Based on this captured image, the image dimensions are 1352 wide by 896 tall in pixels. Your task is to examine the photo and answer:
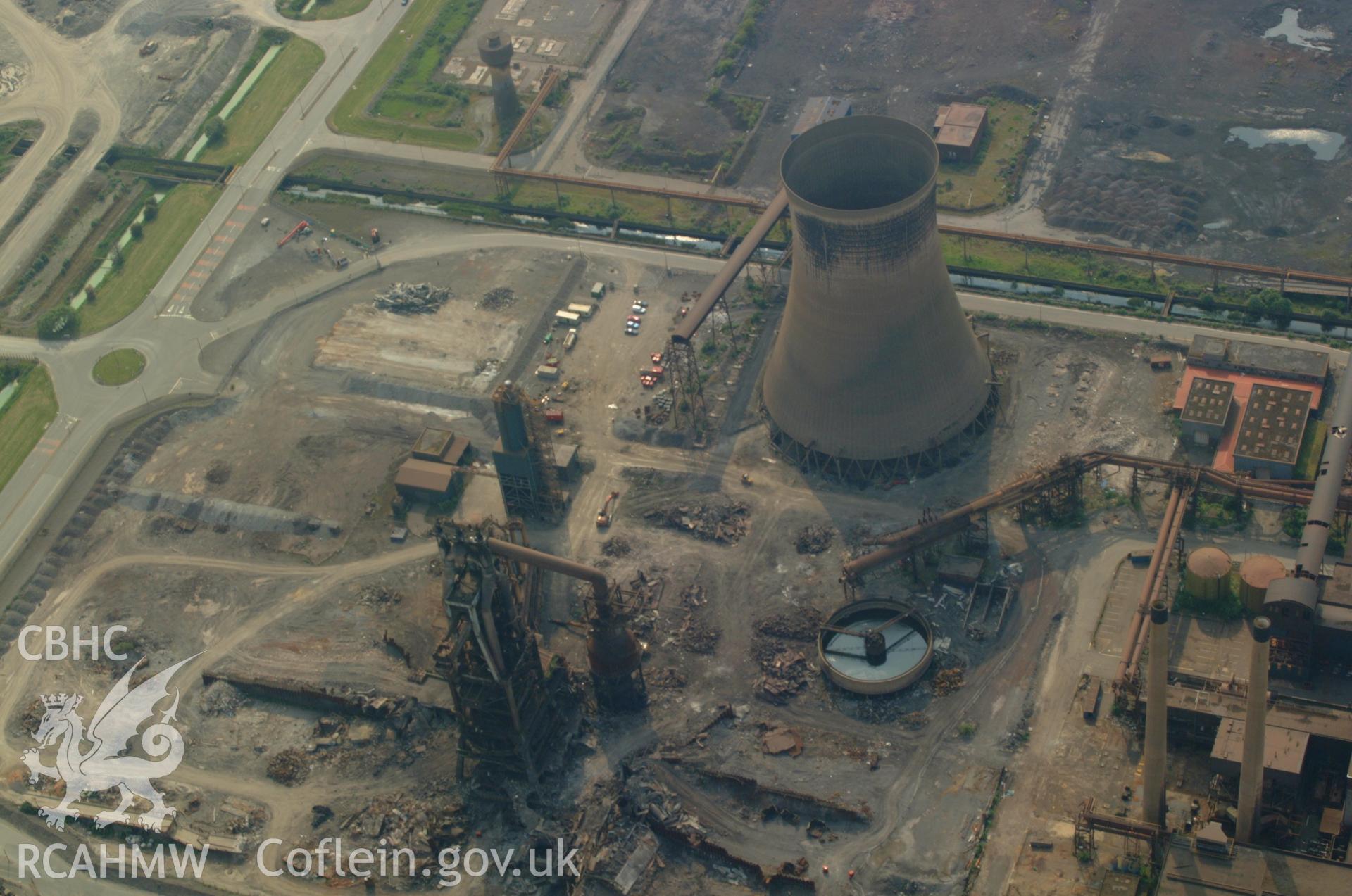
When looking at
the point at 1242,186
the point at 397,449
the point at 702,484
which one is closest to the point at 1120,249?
the point at 1242,186

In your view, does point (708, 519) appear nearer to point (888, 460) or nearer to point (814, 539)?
point (814, 539)

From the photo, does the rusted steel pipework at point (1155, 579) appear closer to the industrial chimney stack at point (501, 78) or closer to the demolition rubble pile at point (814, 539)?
the demolition rubble pile at point (814, 539)

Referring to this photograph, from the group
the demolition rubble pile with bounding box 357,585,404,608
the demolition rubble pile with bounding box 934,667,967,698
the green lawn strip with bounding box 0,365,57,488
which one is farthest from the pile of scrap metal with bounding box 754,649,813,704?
the green lawn strip with bounding box 0,365,57,488

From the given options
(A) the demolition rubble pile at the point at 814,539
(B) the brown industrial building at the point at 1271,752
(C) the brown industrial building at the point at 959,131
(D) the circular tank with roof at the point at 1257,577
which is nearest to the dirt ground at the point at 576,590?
(A) the demolition rubble pile at the point at 814,539

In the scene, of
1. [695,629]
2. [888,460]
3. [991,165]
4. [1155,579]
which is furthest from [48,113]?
[1155,579]

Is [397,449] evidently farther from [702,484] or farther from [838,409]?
[838,409]

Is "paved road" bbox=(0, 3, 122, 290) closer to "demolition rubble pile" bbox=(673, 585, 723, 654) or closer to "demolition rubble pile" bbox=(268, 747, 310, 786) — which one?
"demolition rubble pile" bbox=(268, 747, 310, 786)
